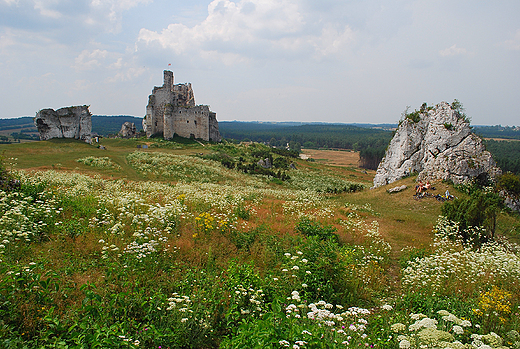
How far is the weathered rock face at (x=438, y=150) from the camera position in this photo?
2398 centimetres

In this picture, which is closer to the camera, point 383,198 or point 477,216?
point 477,216

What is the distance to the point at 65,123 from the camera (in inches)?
1633

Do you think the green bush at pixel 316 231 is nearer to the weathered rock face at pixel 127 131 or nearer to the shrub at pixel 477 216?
the shrub at pixel 477 216

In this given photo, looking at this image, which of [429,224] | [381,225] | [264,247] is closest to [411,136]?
[429,224]

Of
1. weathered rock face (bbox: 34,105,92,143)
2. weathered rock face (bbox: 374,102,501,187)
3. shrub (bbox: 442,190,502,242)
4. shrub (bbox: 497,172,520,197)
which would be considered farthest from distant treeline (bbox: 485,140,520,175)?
weathered rock face (bbox: 34,105,92,143)

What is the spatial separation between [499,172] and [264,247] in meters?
25.8

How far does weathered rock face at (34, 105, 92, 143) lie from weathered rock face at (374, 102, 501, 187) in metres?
43.1

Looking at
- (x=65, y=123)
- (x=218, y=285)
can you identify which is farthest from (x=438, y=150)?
(x=65, y=123)

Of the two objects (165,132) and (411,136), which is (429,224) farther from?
(165,132)

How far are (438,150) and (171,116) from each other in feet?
151

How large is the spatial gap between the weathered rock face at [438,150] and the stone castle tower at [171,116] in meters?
38.6

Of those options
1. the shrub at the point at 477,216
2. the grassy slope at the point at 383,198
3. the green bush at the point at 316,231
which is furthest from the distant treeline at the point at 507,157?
the green bush at the point at 316,231

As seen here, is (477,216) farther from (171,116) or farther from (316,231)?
(171,116)

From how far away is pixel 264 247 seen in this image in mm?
8102
